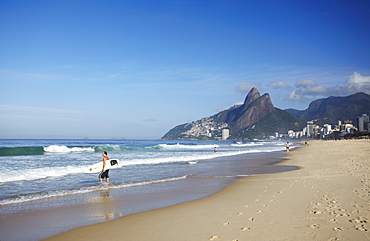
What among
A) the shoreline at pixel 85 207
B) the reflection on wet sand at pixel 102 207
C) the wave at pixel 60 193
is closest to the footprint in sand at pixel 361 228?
the shoreline at pixel 85 207

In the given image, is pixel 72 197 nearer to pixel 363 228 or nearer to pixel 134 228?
pixel 134 228

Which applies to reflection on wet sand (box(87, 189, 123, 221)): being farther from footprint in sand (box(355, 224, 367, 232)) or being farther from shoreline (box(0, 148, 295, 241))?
footprint in sand (box(355, 224, 367, 232))

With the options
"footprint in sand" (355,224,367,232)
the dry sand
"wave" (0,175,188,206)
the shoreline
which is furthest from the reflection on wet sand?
"footprint in sand" (355,224,367,232)

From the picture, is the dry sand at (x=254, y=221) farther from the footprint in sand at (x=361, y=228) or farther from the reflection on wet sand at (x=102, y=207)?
the reflection on wet sand at (x=102, y=207)

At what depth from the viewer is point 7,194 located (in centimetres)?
1008

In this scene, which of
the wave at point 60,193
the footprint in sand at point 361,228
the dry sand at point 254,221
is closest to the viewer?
the footprint in sand at point 361,228

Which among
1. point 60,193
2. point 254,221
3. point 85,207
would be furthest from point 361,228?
point 60,193

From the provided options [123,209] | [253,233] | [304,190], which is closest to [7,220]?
[123,209]

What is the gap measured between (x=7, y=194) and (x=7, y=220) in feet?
12.5

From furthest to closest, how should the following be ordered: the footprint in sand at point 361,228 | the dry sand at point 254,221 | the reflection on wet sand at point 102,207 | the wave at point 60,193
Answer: the wave at point 60,193 → the reflection on wet sand at point 102,207 → the dry sand at point 254,221 → the footprint in sand at point 361,228

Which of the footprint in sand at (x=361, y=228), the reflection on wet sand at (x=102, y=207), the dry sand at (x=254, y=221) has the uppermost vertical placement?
the footprint in sand at (x=361, y=228)

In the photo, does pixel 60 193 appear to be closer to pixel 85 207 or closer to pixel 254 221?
pixel 85 207

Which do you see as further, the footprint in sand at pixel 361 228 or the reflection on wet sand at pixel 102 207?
the reflection on wet sand at pixel 102 207

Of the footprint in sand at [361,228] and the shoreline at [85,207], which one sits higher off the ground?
the footprint in sand at [361,228]
